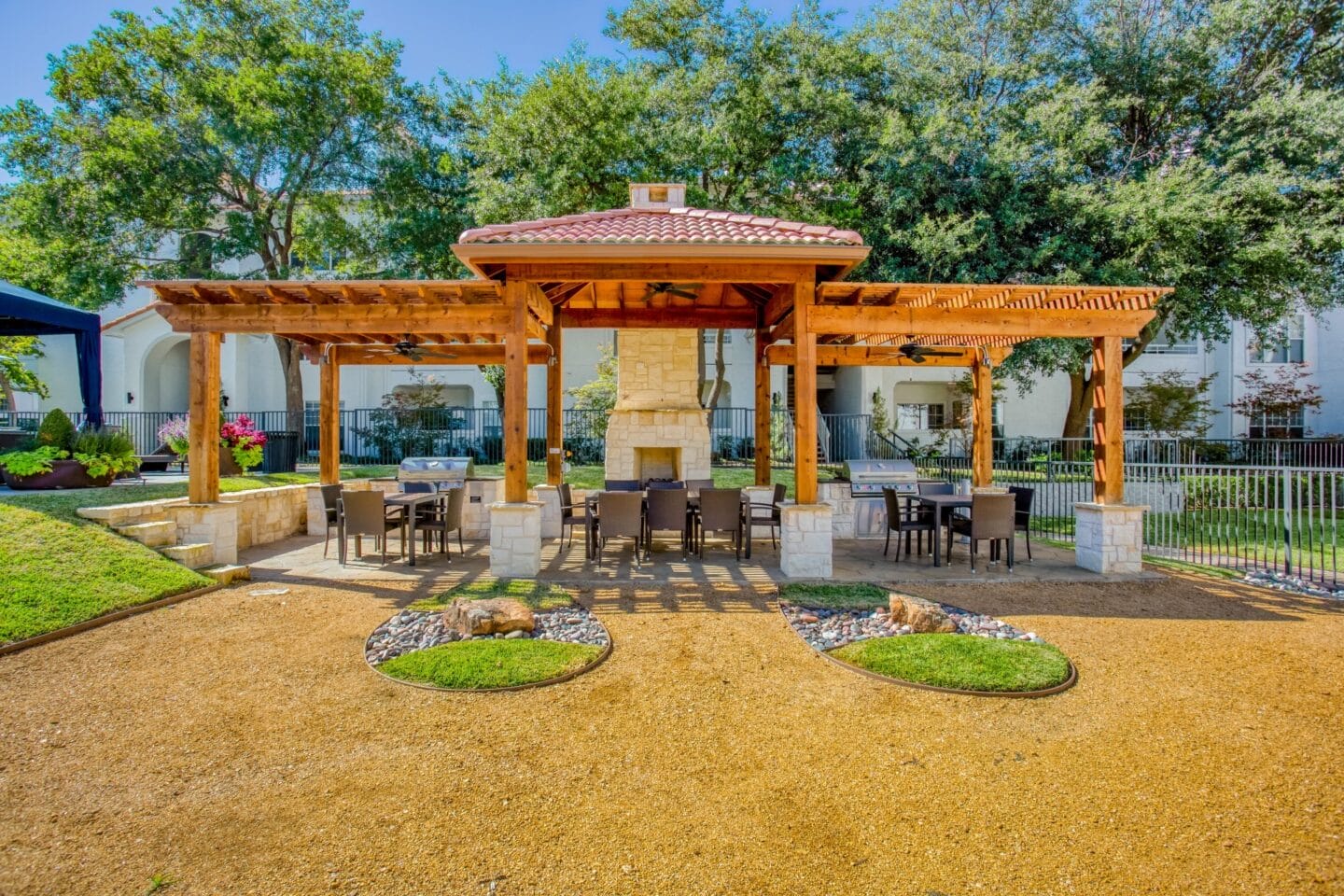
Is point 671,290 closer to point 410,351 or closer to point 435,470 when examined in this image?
point 410,351

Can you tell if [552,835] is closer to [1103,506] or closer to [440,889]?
[440,889]

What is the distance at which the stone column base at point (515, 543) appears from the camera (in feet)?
22.2

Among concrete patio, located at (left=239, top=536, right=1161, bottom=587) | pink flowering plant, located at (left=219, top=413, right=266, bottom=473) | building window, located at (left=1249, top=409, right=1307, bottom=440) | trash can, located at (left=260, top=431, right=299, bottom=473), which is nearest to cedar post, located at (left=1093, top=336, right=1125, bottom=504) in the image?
concrete patio, located at (left=239, top=536, right=1161, bottom=587)

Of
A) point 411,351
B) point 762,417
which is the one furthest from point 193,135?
point 762,417

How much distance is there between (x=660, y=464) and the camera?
10.7 m

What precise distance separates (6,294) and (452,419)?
10172mm

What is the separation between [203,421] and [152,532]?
137cm

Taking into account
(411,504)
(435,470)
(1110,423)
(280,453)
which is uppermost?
(1110,423)

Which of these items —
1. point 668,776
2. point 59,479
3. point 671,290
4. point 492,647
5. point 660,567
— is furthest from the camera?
point 671,290

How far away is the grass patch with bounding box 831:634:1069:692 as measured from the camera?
12.8 ft

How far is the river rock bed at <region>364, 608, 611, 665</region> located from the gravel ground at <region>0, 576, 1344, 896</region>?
23 cm

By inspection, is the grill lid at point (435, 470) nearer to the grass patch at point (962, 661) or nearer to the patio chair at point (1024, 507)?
the grass patch at point (962, 661)

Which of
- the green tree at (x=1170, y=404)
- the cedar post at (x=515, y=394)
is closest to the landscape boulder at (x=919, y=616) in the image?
the cedar post at (x=515, y=394)

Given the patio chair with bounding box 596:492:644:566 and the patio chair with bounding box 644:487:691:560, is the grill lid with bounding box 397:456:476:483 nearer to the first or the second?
the patio chair with bounding box 596:492:644:566
